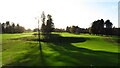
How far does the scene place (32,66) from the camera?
13141 mm

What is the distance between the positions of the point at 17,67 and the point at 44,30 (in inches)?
1789

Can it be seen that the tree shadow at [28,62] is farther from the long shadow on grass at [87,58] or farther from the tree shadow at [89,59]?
the tree shadow at [89,59]

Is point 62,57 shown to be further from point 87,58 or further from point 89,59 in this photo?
point 89,59

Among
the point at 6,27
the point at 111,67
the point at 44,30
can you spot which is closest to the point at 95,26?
the point at 44,30

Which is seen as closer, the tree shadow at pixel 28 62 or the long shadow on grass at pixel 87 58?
the long shadow on grass at pixel 87 58

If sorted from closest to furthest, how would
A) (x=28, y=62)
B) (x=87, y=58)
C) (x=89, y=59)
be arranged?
(x=28, y=62) → (x=89, y=59) → (x=87, y=58)

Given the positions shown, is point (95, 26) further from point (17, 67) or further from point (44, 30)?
point (17, 67)

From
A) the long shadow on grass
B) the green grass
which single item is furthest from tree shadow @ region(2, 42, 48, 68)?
the long shadow on grass

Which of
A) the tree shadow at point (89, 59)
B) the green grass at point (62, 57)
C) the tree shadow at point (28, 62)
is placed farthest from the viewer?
the green grass at point (62, 57)

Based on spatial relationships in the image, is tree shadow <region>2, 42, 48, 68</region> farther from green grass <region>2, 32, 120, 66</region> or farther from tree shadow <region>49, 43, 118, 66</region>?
tree shadow <region>49, 43, 118, 66</region>

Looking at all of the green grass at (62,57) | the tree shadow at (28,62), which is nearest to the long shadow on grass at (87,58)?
the green grass at (62,57)

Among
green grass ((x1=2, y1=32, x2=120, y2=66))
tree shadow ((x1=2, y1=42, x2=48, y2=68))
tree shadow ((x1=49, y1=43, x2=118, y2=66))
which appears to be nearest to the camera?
tree shadow ((x1=49, y1=43, x2=118, y2=66))

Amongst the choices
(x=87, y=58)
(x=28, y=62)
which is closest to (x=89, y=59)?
(x=87, y=58)

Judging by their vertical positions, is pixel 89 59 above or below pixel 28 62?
above
